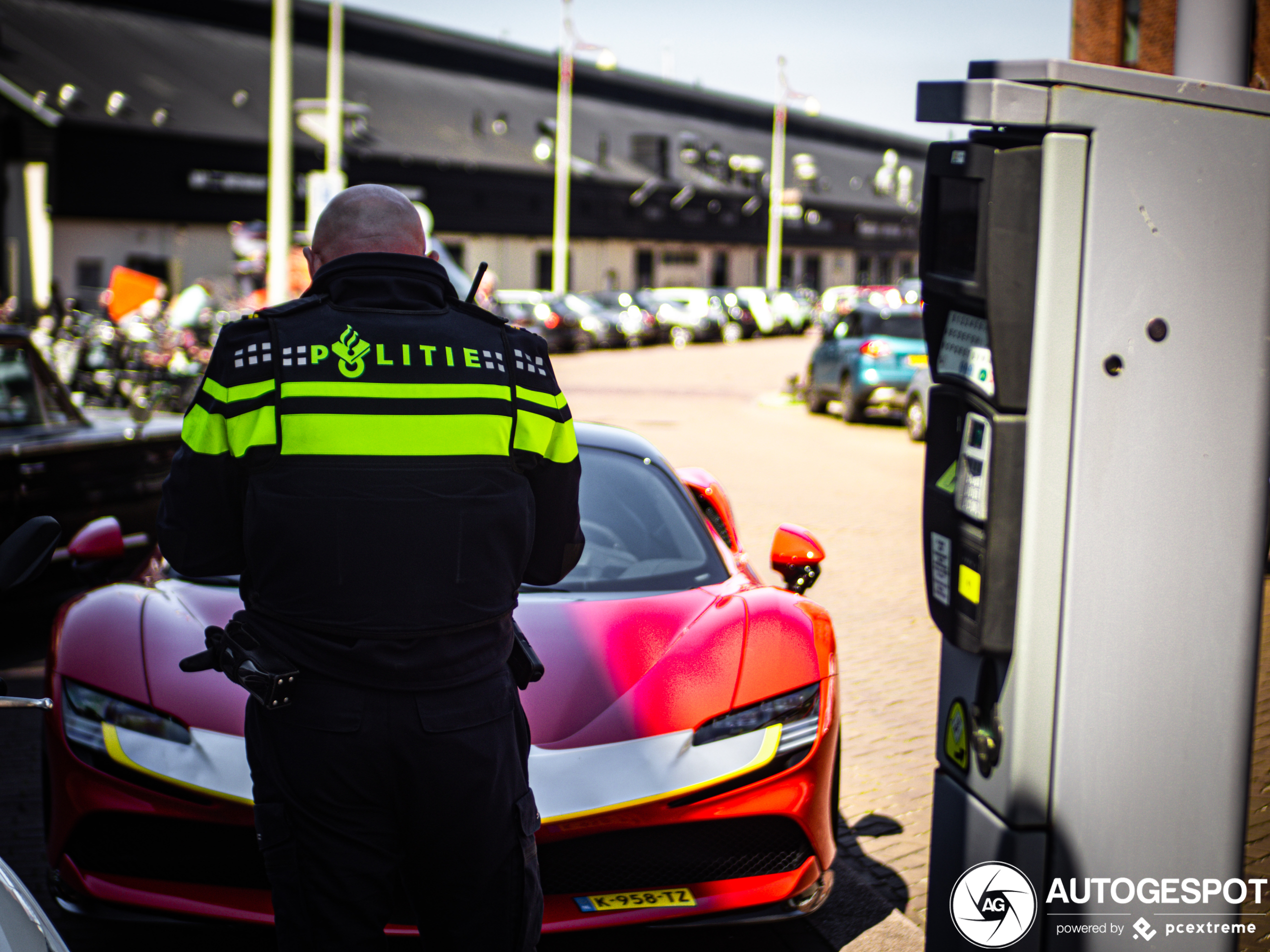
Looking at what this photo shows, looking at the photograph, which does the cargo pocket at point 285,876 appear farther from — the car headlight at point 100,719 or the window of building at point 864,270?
the window of building at point 864,270

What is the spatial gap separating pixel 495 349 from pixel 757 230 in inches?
2575

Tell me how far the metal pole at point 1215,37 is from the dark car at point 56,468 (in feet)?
17.4

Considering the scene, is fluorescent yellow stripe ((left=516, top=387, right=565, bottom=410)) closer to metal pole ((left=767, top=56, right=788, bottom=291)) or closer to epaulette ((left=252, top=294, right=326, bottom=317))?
epaulette ((left=252, top=294, right=326, bottom=317))

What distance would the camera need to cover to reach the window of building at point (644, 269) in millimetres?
59344

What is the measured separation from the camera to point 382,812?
2.35 m

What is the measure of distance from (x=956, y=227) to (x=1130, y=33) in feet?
77.8

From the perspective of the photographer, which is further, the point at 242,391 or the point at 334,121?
the point at 334,121

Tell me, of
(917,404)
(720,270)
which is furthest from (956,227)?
(720,270)

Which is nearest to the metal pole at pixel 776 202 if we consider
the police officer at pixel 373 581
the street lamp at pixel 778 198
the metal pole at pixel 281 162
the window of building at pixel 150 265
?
the street lamp at pixel 778 198

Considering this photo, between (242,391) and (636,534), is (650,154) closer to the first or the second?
(636,534)

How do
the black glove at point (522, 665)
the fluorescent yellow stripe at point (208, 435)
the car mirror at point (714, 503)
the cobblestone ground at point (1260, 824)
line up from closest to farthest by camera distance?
the fluorescent yellow stripe at point (208, 435) < the black glove at point (522, 665) < the cobblestone ground at point (1260, 824) < the car mirror at point (714, 503)

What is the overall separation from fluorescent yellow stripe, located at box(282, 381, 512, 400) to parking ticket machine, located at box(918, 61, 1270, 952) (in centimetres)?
90

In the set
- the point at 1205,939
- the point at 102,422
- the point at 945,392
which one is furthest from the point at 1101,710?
the point at 102,422

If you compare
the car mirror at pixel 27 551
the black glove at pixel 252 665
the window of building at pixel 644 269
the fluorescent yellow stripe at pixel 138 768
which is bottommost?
the fluorescent yellow stripe at pixel 138 768
